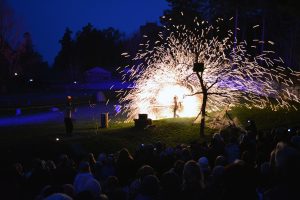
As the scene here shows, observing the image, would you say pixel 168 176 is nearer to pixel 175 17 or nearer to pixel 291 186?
pixel 291 186

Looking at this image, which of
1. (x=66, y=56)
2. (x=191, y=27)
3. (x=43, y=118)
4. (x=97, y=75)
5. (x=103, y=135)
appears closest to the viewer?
(x=103, y=135)

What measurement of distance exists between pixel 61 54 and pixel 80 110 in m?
53.7

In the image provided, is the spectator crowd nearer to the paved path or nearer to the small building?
the paved path

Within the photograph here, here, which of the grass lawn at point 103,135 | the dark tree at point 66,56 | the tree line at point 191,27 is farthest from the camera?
the dark tree at point 66,56

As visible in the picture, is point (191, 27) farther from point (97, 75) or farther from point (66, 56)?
point (66, 56)

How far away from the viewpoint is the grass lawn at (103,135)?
1753cm

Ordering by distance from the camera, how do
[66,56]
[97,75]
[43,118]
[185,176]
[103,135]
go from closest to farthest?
[185,176]
[103,135]
[43,118]
[97,75]
[66,56]

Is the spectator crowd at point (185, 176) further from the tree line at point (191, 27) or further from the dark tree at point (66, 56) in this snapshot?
the dark tree at point (66, 56)

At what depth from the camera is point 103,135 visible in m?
20.0

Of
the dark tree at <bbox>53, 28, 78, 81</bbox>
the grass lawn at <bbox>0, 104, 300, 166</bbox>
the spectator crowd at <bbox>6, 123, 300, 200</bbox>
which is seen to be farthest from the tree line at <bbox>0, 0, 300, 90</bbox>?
the spectator crowd at <bbox>6, 123, 300, 200</bbox>

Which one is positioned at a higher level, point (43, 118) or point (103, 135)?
point (43, 118)

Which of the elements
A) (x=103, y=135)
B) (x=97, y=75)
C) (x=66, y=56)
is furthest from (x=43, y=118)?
(x=66, y=56)

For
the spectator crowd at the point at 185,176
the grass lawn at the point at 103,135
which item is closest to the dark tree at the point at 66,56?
the grass lawn at the point at 103,135

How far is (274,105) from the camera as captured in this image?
26125 millimetres
